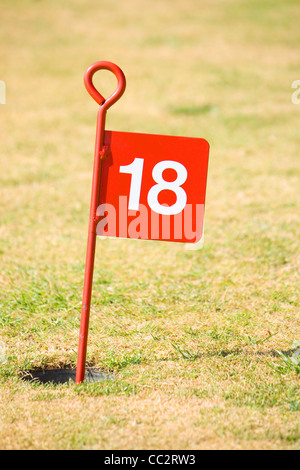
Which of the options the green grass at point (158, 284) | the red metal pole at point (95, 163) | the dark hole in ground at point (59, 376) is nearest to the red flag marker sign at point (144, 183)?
the red metal pole at point (95, 163)

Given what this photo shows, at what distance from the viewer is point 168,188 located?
107 inches

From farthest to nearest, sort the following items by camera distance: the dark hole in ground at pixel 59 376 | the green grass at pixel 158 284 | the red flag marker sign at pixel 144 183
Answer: the dark hole in ground at pixel 59 376 → the red flag marker sign at pixel 144 183 → the green grass at pixel 158 284

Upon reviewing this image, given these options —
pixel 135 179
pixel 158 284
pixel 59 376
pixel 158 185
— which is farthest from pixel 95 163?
pixel 158 284

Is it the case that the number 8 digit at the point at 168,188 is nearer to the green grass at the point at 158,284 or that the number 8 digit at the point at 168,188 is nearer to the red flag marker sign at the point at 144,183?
the red flag marker sign at the point at 144,183

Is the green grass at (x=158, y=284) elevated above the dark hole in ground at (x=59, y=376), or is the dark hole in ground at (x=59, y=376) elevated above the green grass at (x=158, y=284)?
the green grass at (x=158, y=284)

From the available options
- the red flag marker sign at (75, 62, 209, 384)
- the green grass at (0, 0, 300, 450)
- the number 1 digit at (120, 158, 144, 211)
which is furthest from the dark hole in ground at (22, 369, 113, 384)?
the number 1 digit at (120, 158, 144, 211)

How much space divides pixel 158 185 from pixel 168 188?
5 centimetres

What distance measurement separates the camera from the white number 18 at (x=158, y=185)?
2689mm

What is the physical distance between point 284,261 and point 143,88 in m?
6.88

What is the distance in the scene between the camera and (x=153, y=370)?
2986mm

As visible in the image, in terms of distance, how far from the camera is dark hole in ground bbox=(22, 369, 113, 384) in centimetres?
294

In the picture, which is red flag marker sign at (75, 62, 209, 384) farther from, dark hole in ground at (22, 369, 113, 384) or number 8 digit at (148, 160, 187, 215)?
dark hole in ground at (22, 369, 113, 384)

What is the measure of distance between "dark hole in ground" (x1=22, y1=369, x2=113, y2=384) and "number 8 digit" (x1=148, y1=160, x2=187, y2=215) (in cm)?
98

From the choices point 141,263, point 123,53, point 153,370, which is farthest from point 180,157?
point 123,53
